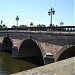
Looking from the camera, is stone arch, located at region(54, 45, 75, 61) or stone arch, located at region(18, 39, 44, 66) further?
stone arch, located at region(18, 39, 44, 66)

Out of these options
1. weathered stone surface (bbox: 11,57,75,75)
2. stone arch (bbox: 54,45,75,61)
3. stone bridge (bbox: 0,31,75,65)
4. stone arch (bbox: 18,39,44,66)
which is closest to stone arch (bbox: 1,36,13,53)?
stone bridge (bbox: 0,31,75,65)

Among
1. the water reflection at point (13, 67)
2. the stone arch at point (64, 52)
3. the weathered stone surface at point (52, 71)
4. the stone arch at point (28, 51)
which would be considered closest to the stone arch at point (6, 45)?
the stone arch at point (28, 51)

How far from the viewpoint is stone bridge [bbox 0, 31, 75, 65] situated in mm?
19873

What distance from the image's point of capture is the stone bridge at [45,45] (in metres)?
19.9

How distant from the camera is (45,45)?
23.8 meters

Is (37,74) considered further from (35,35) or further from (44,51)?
(35,35)

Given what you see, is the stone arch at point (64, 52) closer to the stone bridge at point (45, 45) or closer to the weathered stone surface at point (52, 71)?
the stone bridge at point (45, 45)

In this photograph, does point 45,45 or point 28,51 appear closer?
point 45,45

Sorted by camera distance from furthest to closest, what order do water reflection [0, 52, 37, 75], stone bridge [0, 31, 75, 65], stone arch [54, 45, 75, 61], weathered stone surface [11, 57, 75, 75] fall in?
water reflection [0, 52, 37, 75] → stone bridge [0, 31, 75, 65] → stone arch [54, 45, 75, 61] → weathered stone surface [11, 57, 75, 75]

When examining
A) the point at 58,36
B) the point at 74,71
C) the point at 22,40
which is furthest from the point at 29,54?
the point at 74,71

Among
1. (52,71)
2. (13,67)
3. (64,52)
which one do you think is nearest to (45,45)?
(64,52)

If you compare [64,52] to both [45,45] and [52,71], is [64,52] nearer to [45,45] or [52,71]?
[45,45]

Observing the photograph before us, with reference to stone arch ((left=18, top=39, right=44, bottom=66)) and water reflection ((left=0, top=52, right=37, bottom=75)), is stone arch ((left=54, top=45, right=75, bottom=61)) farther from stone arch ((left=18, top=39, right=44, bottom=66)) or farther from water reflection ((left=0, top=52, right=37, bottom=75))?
stone arch ((left=18, top=39, right=44, bottom=66))

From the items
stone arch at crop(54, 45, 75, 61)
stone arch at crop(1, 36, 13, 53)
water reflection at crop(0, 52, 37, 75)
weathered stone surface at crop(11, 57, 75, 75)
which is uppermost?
weathered stone surface at crop(11, 57, 75, 75)
